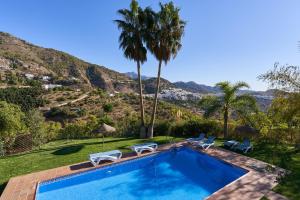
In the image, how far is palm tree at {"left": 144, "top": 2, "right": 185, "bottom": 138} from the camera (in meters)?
14.9

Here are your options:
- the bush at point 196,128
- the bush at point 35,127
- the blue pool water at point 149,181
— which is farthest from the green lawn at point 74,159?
the bush at point 196,128

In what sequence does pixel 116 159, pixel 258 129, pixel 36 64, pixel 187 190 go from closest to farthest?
pixel 187 190, pixel 116 159, pixel 258 129, pixel 36 64

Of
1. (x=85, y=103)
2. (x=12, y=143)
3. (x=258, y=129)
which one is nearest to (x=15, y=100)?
(x=85, y=103)

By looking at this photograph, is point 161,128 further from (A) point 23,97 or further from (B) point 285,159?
(A) point 23,97

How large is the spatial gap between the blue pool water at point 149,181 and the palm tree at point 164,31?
751cm

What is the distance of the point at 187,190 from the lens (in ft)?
29.2

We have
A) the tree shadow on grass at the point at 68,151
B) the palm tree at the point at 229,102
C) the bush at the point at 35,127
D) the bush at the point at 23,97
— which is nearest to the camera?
the tree shadow on grass at the point at 68,151

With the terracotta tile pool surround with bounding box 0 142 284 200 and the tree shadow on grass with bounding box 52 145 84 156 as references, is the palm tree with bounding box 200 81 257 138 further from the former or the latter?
the tree shadow on grass with bounding box 52 145 84 156

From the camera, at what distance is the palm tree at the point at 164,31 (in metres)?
14.9

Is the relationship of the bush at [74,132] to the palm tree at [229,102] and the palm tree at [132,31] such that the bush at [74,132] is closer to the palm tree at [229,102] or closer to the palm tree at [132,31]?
the palm tree at [132,31]

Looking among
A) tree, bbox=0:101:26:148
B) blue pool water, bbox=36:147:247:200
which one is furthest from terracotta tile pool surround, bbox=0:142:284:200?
tree, bbox=0:101:26:148

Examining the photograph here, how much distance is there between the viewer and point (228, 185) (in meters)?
8.23

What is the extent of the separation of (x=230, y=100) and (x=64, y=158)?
39.4 feet

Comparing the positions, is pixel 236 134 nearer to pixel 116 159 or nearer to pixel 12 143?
pixel 116 159
